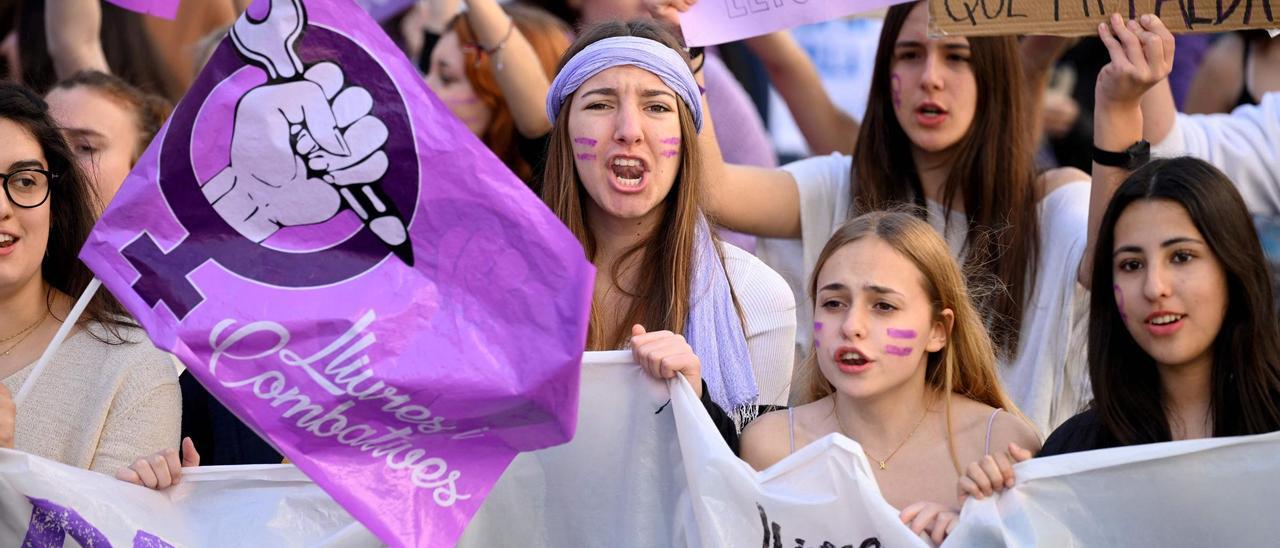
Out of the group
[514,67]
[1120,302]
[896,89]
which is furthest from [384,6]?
[1120,302]

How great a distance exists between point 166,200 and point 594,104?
3.75 feet

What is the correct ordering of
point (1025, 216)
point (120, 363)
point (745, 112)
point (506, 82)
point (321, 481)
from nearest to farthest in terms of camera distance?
point (321, 481)
point (120, 363)
point (1025, 216)
point (506, 82)
point (745, 112)

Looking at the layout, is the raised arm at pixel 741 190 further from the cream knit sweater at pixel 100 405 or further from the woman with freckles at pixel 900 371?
the cream knit sweater at pixel 100 405

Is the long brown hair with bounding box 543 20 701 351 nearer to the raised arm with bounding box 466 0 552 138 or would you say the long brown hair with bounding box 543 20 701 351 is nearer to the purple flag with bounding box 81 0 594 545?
the purple flag with bounding box 81 0 594 545

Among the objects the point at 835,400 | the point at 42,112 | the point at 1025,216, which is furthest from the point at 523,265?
the point at 1025,216

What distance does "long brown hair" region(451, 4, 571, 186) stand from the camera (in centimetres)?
505

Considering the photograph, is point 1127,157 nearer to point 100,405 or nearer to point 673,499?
point 673,499

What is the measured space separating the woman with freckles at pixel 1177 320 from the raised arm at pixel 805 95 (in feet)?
6.94

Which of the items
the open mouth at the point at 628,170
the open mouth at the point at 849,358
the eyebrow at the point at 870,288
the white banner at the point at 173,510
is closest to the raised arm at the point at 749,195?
the open mouth at the point at 628,170

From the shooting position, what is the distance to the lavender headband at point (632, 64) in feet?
12.3

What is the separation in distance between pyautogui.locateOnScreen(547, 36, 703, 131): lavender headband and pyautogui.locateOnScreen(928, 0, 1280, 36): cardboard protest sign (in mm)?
613

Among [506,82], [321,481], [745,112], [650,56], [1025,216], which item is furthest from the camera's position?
[745,112]

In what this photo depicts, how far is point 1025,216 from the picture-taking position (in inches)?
169

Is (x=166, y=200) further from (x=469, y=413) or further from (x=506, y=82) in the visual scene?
(x=506, y=82)
